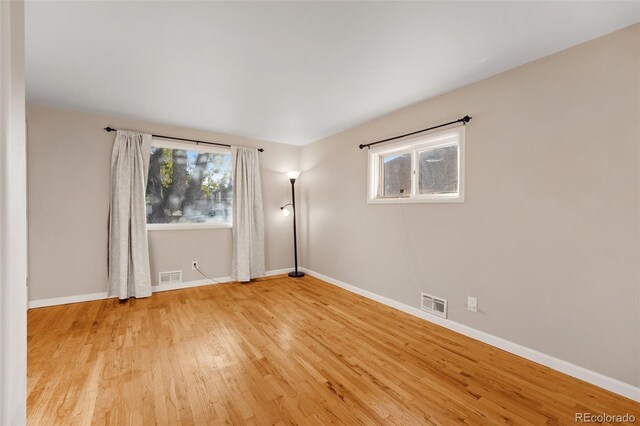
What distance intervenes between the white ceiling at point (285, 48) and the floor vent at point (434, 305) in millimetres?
2101

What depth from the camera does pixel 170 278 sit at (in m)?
3.84

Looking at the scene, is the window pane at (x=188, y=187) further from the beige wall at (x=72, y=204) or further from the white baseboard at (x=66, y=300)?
the white baseboard at (x=66, y=300)

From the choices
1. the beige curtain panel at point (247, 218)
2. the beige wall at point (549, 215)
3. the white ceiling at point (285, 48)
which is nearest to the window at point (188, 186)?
the beige curtain panel at point (247, 218)

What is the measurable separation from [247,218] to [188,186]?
3.27 feet

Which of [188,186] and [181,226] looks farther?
[188,186]

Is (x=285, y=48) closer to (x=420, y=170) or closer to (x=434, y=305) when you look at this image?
(x=420, y=170)

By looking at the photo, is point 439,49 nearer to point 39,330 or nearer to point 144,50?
point 144,50

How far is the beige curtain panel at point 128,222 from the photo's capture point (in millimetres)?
3426

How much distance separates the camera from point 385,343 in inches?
92.1

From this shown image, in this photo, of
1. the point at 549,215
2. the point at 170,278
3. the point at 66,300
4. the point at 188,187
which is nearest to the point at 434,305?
the point at 549,215

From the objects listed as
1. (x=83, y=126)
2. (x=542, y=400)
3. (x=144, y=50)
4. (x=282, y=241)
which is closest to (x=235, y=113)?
(x=144, y=50)

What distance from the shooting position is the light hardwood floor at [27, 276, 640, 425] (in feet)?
5.05

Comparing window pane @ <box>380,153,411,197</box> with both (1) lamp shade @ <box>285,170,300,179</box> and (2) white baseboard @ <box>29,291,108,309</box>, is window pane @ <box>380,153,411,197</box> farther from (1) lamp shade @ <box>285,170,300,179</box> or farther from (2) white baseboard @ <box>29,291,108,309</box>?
(2) white baseboard @ <box>29,291,108,309</box>

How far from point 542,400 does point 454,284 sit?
105 centimetres
